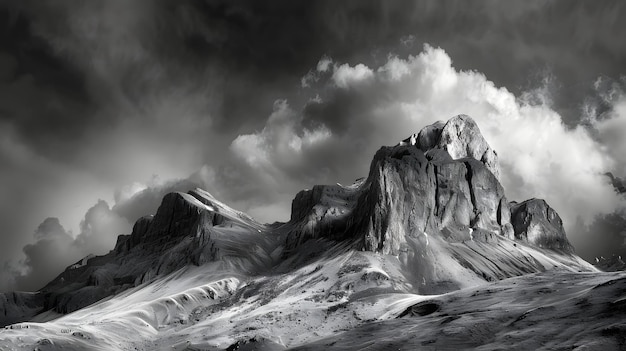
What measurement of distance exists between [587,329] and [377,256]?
131 metres

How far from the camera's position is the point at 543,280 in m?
83.1

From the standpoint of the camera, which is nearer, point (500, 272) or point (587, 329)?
point (587, 329)

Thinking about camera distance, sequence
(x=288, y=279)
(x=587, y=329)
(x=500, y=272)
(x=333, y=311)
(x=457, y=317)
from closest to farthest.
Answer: (x=587, y=329), (x=457, y=317), (x=333, y=311), (x=288, y=279), (x=500, y=272)

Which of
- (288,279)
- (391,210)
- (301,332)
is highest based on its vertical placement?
(391,210)

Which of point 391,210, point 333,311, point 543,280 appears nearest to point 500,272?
point 391,210

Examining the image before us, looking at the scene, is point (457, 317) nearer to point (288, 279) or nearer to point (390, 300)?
point (390, 300)

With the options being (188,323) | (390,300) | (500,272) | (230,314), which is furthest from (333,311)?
(500,272)

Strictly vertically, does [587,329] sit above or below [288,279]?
below

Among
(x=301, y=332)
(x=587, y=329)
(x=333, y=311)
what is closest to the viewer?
(x=587, y=329)

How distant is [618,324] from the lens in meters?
42.6

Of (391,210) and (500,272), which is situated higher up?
(391,210)

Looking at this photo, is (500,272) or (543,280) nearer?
(543,280)

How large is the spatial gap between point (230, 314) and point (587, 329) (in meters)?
105

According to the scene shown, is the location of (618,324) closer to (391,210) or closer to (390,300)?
(390,300)
